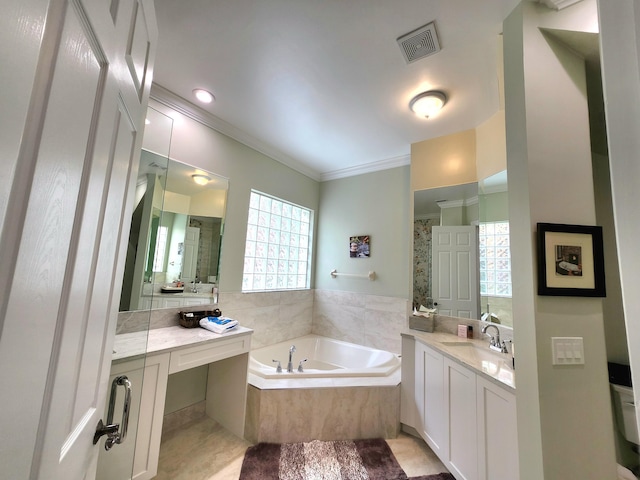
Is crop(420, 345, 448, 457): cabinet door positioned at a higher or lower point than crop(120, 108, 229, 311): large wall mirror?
lower

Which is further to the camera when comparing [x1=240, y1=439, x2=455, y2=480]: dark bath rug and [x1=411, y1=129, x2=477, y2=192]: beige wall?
[x1=411, y1=129, x2=477, y2=192]: beige wall

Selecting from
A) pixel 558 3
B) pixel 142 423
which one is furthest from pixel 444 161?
pixel 142 423

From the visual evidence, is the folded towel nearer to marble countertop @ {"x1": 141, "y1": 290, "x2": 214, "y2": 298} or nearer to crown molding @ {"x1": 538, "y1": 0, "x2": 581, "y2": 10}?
marble countertop @ {"x1": 141, "y1": 290, "x2": 214, "y2": 298}

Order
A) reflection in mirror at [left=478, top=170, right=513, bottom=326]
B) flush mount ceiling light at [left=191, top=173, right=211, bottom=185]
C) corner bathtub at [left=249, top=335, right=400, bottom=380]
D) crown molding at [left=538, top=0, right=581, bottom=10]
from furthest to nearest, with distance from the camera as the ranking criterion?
flush mount ceiling light at [left=191, top=173, right=211, bottom=185] → corner bathtub at [left=249, top=335, right=400, bottom=380] → reflection in mirror at [left=478, top=170, right=513, bottom=326] → crown molding at [left=538, top=0, right=581, bottom=10]

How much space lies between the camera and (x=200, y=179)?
2.36 m

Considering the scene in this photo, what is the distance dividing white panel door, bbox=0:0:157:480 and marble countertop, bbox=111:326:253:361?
2.35 feet

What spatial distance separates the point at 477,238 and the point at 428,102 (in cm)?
126

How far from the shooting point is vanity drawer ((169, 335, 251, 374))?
5.41ft

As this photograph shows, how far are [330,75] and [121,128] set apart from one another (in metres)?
1.58

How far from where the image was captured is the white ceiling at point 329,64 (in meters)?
1.38

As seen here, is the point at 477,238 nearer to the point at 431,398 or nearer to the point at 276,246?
the point at 431,398

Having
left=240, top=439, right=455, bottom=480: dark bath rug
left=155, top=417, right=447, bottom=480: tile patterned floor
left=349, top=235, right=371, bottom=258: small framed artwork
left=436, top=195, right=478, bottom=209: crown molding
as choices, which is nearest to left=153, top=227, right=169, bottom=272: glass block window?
left=155, top=417, right=447, bottom=480: tile patterned floor

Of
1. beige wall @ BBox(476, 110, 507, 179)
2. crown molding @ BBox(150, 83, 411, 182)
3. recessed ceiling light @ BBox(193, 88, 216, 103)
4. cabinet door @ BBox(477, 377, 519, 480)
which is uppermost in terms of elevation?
recessed ceiling light @ BBox(193, 88, 216, 103)

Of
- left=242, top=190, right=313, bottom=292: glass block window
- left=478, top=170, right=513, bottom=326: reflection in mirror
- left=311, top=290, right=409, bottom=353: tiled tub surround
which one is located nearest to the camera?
left=478, top=170, right=513, bottom=326: reflection in mirror
